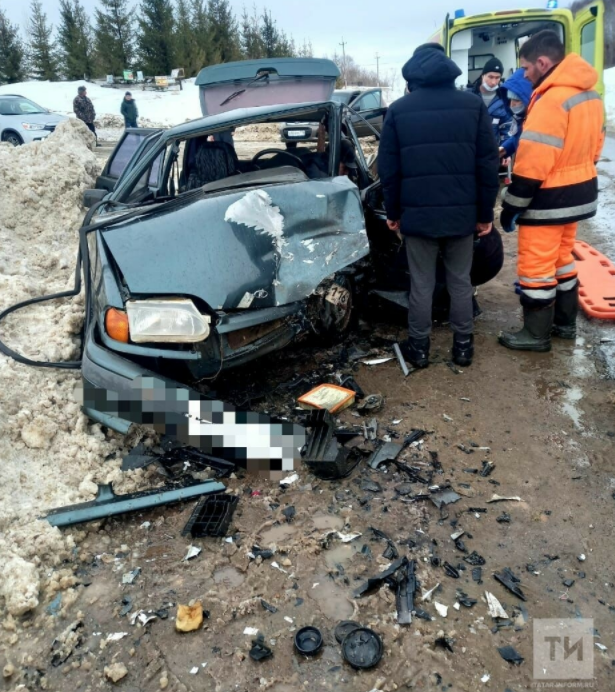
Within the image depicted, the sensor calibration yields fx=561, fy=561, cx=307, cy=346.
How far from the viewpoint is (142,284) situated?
2.87m

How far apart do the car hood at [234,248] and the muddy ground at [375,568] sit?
0.88 m

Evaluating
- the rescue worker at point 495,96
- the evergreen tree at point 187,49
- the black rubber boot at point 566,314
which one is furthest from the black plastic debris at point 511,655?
the evergreen tree at point 187,49

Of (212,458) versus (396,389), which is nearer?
(212,458)

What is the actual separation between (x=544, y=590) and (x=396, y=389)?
1709 mm

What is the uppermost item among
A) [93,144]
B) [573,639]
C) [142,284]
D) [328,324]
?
[93,144]

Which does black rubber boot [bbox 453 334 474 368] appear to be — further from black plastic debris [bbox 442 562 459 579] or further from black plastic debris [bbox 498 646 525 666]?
black plastic debris [bbox 498 646 525 666]

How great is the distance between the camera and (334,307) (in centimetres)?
387

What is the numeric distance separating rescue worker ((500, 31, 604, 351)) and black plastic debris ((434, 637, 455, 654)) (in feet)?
8.39

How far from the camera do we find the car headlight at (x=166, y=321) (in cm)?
281

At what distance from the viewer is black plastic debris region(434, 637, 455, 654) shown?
6.38 feet

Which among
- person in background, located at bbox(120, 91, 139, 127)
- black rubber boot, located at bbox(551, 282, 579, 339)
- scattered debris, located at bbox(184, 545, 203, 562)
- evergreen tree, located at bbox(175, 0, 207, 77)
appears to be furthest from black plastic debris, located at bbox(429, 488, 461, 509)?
evergreen tree, located at bbox(175, 0, 207, 77)

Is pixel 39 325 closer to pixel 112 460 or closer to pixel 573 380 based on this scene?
pixel 112 460

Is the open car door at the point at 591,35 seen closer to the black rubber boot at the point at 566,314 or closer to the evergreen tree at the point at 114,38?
the black rubber boot at the point at 566,314

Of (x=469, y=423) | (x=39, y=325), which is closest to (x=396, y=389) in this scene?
(x=469, y=423)
